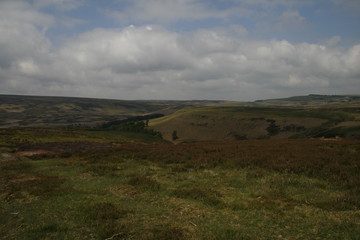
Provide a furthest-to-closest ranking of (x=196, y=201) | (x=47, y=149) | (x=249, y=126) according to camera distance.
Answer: (x=249, y=126)
(x=47, y=149)
(x=196, y=201)

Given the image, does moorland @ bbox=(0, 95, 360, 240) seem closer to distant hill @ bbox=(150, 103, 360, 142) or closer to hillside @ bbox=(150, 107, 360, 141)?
hillside @ bbox=(150, 107, 360, 141)

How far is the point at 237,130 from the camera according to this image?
487 ft

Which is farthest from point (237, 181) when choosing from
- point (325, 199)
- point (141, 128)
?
point (141, 128)

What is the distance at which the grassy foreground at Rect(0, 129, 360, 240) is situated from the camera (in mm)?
9938

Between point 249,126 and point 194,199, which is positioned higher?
point 194,199

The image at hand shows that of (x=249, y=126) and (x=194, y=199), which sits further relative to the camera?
(x=249, y=126)

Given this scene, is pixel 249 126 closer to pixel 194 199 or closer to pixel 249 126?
pixel 249 126

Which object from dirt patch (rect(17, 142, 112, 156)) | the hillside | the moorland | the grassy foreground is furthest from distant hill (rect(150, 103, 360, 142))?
the grassy foreground

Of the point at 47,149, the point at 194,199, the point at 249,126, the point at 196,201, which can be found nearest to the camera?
the point at 196,201

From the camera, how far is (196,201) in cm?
1364

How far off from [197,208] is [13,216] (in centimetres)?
867

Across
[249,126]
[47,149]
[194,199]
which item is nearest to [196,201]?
[194,199]

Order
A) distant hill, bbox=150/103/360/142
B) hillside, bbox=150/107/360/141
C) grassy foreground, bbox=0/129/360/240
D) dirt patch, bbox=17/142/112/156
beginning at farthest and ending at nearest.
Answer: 1. distant hill, bbox=150/103/360/142
2. hillside, bbox=150/107/360/141
3. dirt patch, bbox=17/142/112/156
4. grassy foreground, bbox=0/129/360/240

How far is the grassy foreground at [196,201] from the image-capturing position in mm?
9938
